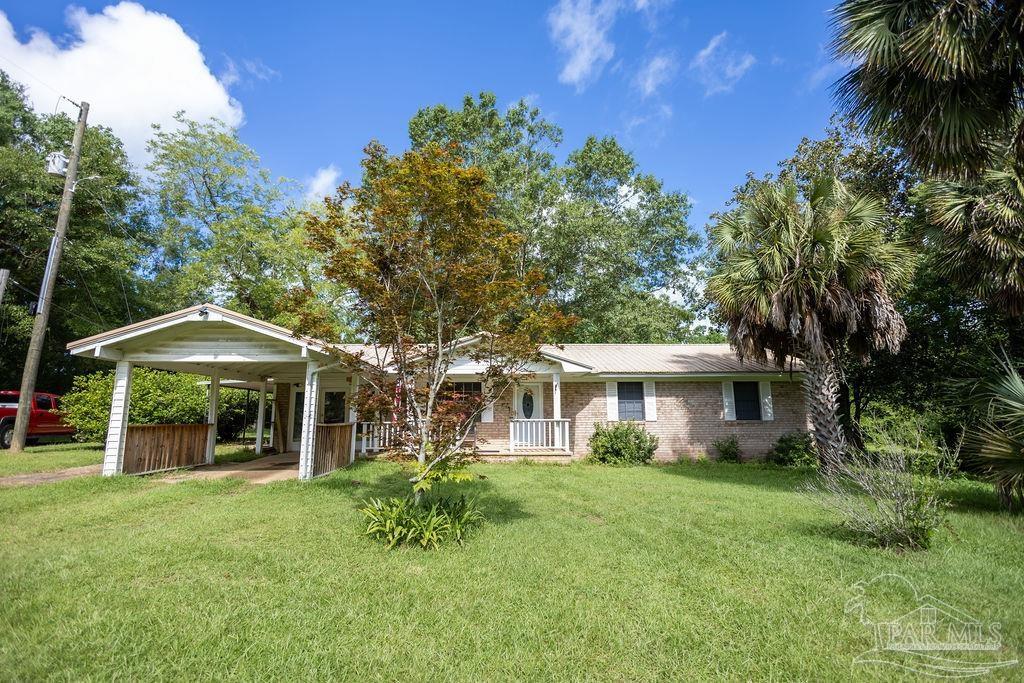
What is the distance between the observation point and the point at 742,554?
5375mm

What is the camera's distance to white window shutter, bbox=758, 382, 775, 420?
50.4ft

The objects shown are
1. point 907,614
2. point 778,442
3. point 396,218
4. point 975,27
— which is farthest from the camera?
point 778,442

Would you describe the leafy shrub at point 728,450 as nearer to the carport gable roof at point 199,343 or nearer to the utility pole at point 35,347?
the carport gable roof at point 199,343

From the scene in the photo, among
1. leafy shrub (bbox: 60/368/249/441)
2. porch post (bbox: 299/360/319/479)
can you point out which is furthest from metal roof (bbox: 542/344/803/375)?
leafy shrub (bbox: 60/368/249/441)

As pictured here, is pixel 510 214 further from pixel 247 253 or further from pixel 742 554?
pixel 742 554

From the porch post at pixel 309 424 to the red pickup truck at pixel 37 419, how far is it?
12592 millimetres

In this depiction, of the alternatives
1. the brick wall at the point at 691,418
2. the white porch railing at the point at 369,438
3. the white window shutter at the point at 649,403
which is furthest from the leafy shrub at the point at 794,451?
the white porch railing at the point at 369,438

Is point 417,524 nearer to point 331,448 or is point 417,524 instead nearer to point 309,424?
point 309,424

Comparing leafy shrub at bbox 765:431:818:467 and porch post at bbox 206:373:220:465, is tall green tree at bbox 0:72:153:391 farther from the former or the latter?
leafy shrub at bbox 765:431:818:467

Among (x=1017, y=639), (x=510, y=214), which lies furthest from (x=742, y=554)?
(x=510, y=214)

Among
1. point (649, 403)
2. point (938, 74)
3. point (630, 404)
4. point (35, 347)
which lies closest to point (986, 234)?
point (938, 74)

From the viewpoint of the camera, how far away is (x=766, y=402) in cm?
1541

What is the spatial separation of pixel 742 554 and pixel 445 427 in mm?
4011

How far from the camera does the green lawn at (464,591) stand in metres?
3.14
